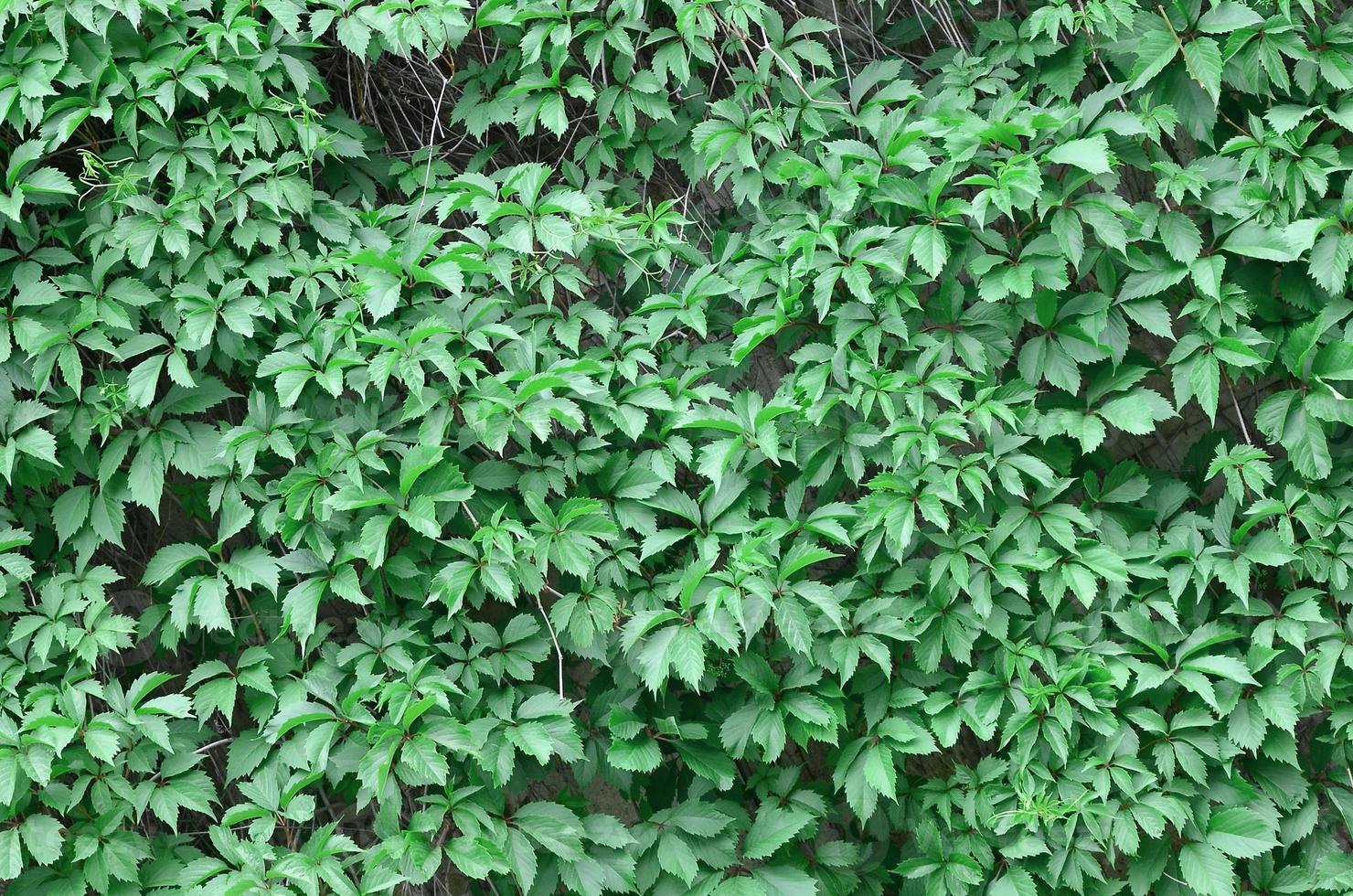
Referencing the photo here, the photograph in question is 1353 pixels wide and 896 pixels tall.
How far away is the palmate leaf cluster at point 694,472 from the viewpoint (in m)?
2.19

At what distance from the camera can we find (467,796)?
217 centimetres

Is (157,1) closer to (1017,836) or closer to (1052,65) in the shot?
(1052,65)

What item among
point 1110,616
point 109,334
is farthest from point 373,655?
point 1110,616

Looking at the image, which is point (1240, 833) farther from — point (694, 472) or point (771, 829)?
point (694, 472)

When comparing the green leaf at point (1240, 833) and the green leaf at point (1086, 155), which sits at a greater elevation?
the green leaf at point (1086, 155)

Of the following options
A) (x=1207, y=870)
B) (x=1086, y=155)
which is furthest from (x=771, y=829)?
(x=1086, y=155)

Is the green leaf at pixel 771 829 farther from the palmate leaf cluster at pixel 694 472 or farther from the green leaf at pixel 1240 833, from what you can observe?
the green leaf at pixel 1240 833

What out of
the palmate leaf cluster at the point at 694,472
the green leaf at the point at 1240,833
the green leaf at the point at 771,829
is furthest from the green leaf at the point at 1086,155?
the green leaf at the point at 771,829

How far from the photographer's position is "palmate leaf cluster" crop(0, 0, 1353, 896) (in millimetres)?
2188

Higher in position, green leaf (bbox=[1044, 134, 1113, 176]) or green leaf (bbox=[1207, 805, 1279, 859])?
green leaf (bbox=[1044, 134, 1113, 176])

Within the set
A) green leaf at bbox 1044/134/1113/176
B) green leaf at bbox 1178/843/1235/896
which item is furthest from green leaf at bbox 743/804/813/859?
green leaf at bbox 1044/134/1113/176

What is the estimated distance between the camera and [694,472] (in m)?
2.33

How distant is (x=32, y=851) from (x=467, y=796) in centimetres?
79

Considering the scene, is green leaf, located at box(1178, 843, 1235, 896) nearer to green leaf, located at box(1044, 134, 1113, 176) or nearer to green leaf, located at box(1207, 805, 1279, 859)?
green leaf, located at box(1207, 805, 1279, 859)
